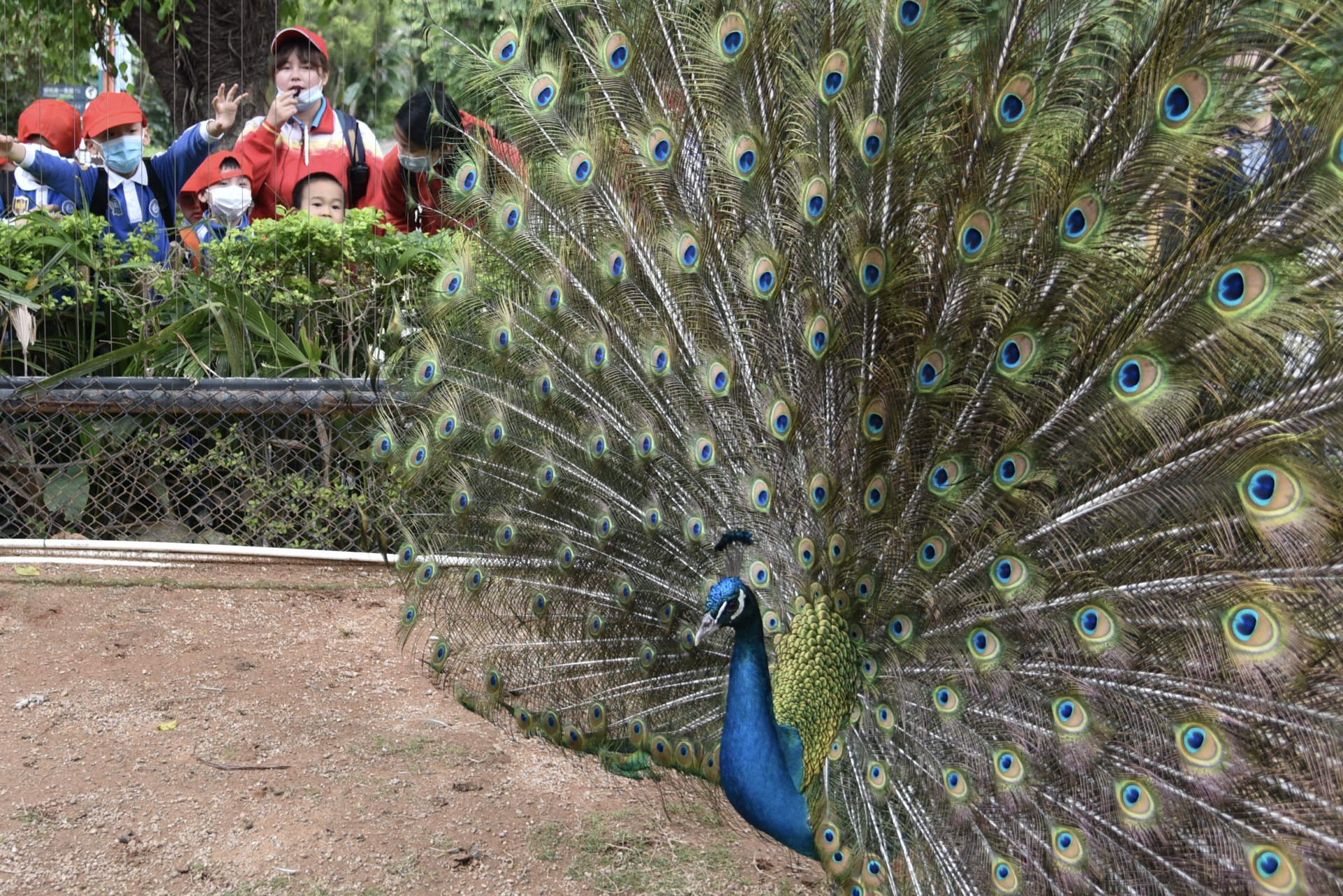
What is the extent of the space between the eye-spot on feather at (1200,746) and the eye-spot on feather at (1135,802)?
0.33 feet

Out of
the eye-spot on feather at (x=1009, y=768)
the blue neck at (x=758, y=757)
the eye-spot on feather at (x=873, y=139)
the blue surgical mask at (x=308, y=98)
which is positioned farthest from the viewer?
the blue surgical mask at (x=308, y=98)

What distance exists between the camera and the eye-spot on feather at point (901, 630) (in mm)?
2375

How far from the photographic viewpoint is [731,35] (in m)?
2.55

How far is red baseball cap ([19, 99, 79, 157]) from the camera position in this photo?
272 inches

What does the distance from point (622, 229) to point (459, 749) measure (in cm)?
194

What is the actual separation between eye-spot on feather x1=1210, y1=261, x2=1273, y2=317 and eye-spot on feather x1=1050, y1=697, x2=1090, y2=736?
85cm

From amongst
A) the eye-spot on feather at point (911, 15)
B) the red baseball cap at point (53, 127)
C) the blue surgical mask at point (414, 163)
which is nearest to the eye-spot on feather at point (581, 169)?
the eye-spot on feather at point (911, 15)

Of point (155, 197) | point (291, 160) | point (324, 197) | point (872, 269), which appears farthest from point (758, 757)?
point (155, 197)

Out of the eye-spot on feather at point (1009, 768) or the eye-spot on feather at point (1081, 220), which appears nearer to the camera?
the eye-spot on feather at point (1081, 220)

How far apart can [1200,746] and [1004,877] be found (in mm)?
477

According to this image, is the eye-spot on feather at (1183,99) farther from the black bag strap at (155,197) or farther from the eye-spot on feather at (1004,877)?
the black bag strap at (155,197)

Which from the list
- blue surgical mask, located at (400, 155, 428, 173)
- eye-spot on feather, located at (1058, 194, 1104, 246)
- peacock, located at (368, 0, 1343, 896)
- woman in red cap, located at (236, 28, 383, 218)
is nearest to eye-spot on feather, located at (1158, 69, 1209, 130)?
peacock, located at (368, 0, 1343, 896)

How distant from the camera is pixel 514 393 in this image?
126 inches

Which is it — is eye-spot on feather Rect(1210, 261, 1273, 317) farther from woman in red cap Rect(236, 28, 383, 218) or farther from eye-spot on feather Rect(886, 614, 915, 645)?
→ woman in red cap Rect(236, 28, 383, 218)
